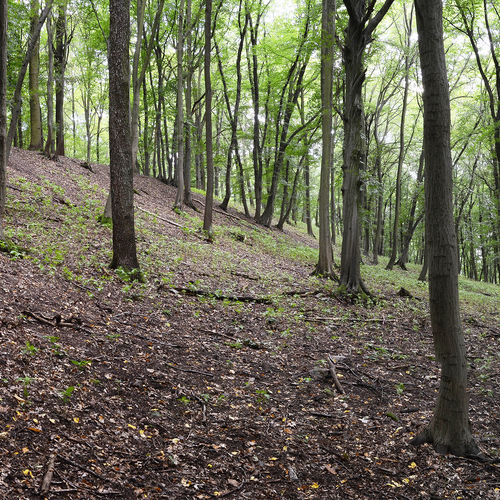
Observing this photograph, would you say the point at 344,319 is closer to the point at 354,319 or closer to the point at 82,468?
the point at 354,319

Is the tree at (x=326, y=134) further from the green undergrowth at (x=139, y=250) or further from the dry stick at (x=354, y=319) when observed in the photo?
the dry stick at (x=354, y=319)

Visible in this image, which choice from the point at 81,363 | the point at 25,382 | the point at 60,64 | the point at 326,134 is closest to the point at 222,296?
the point at 81,363

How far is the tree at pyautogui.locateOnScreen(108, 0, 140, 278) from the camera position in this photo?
301 inches

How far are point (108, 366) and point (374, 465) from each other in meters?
3.03

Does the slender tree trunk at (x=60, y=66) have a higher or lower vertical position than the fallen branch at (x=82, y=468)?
higher

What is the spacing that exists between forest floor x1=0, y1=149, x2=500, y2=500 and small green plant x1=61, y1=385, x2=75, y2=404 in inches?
1.1

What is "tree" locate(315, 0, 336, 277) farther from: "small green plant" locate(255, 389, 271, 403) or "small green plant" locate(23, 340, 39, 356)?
"small green plant" locate(23, 340, 39, 356)

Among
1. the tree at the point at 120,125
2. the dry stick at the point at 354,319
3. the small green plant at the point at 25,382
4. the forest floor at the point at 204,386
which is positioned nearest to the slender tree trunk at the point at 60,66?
the forest floor at the point at 204,386

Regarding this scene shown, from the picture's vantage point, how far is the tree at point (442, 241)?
3547 millimetres

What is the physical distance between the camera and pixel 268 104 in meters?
20.6

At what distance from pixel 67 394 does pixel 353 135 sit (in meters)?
8.20

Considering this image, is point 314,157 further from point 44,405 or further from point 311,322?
point 44,405

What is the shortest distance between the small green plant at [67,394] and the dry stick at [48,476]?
76 centimetres

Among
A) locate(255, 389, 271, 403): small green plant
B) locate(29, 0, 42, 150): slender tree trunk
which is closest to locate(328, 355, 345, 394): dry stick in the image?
locate(255, 389, 271, 403): small green plant
